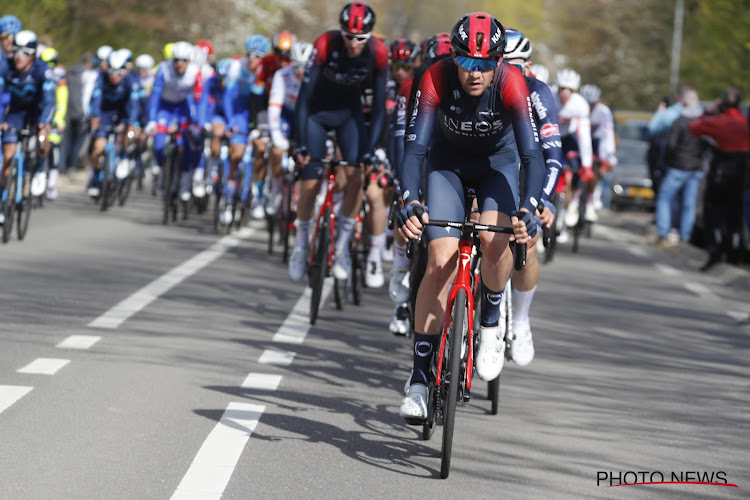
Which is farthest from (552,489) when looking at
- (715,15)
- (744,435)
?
(715,15)

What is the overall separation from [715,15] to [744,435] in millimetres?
28723

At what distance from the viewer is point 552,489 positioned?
624 centimetres

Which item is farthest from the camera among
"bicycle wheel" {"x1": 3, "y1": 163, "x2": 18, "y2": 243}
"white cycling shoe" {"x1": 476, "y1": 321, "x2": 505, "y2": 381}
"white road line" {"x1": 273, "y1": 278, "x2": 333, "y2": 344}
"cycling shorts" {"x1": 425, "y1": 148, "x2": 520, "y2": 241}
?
"bicycle wheel" {"x1": 3, "y1": 163, "x2": 18, "y2": 243}

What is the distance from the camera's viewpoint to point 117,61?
19797 millimetres

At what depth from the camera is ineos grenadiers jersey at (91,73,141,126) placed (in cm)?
2000

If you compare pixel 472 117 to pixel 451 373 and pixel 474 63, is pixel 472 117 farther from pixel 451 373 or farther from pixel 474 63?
pixel 451 373

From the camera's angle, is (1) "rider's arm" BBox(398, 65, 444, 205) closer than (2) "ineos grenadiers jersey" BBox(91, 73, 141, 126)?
Yes

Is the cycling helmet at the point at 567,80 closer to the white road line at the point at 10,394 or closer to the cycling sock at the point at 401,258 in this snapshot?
the cycling sock at the point at 401,258

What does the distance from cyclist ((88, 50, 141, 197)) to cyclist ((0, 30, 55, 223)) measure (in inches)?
182

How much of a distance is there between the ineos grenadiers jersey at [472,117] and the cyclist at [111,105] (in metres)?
13.4

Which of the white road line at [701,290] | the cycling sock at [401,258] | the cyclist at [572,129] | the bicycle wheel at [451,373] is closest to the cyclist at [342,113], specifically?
the cycling sock at [401,258]

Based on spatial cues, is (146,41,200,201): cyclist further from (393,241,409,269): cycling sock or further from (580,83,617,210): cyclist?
(393,241,409,269): cycling sock

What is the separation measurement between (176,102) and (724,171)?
276 inches

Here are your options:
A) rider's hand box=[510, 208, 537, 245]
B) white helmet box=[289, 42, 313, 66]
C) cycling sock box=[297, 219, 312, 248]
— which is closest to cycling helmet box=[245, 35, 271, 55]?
white helmet box=[289, 42, 313, 66]
